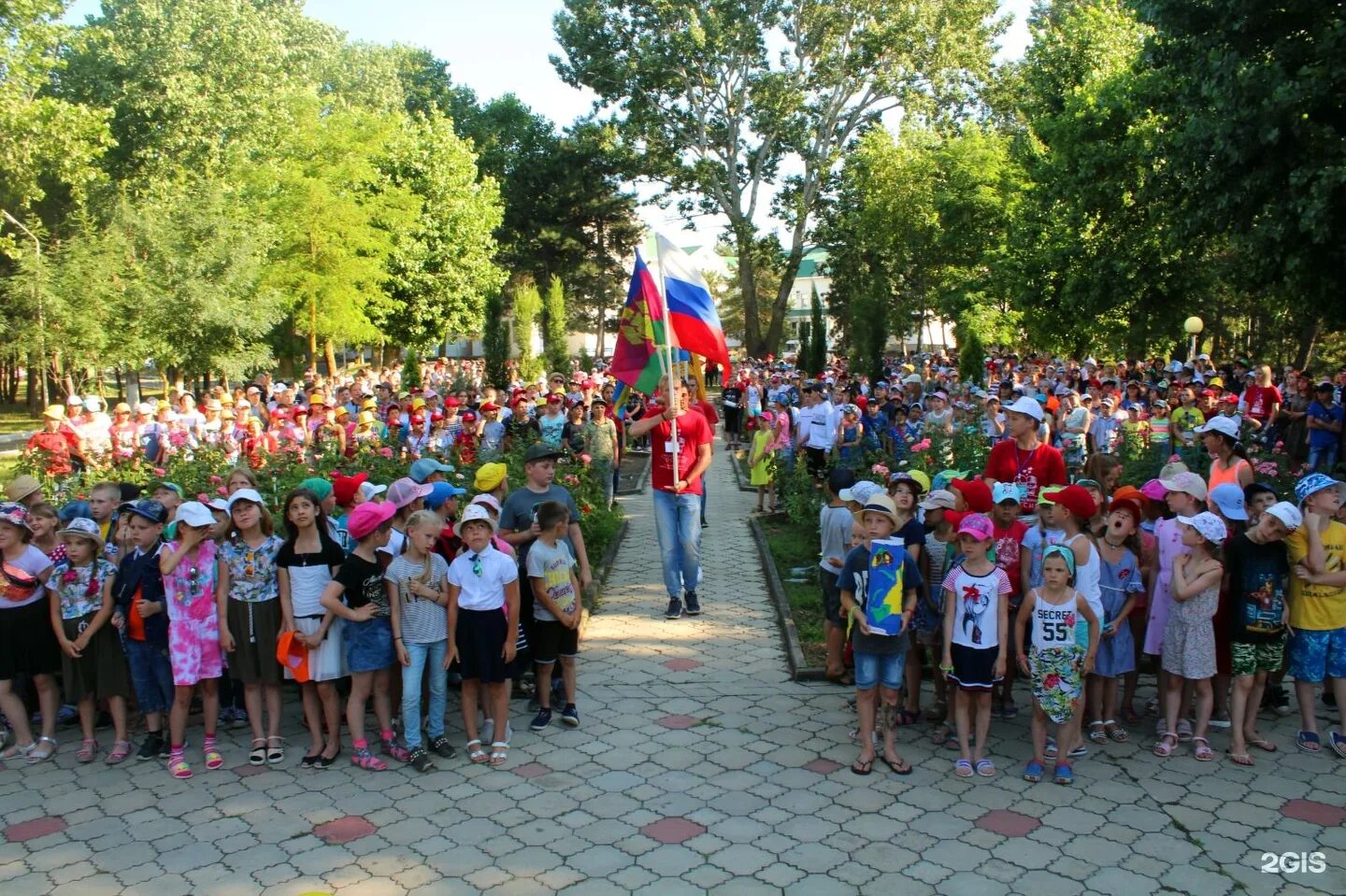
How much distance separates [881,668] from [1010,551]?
1.16 metres

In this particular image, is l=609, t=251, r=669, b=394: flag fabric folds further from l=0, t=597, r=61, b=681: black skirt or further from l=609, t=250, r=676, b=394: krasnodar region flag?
l=0, t=597, r=61, b=681: black skirt

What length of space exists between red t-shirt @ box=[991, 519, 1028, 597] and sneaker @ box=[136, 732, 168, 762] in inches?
211

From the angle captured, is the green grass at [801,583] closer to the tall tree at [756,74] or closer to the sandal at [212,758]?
the sandal at [212,758]

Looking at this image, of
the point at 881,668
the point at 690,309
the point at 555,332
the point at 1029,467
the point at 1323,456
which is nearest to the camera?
the point at 881,668

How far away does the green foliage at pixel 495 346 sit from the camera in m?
28.8

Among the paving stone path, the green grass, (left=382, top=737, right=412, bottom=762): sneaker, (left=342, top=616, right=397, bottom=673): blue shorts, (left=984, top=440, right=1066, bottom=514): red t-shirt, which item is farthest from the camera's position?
the green grass

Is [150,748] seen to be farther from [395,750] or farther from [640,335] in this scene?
[640,335]

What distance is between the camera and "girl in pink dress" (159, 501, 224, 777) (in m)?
5.97

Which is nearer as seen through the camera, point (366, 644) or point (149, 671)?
point (366, 644)

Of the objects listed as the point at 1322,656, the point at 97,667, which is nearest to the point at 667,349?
the point at 97,667

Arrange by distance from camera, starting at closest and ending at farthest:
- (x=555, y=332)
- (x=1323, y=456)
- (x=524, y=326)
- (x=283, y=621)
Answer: (x=283, y=621) → (x=1323, y=456) → (x=524, y=326) → (x=555, y=332)

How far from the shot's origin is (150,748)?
616 centimetres

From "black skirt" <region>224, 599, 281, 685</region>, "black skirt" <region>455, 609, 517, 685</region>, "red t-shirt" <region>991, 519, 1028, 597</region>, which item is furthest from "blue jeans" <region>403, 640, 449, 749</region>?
"red t-shirt" <region>991, 519, 1028, 597</region>

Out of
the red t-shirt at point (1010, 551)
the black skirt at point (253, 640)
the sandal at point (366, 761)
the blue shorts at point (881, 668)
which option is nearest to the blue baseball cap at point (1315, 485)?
the red t-shirt at point (1010, 551)
